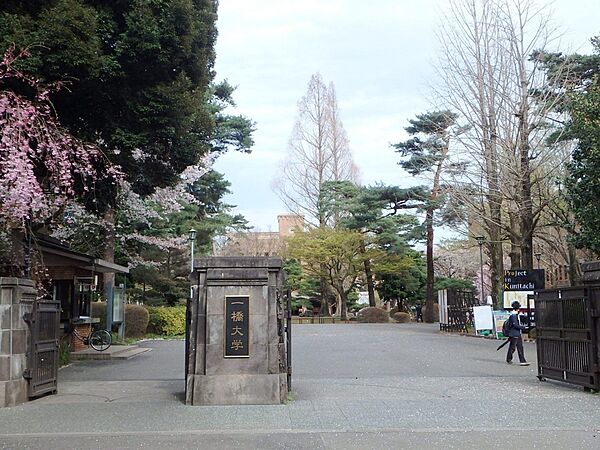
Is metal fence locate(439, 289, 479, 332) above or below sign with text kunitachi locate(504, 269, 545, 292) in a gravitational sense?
below

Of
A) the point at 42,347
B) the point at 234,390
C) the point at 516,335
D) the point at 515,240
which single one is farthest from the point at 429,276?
the point at 42,347

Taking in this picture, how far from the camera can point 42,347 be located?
1048 centimetres

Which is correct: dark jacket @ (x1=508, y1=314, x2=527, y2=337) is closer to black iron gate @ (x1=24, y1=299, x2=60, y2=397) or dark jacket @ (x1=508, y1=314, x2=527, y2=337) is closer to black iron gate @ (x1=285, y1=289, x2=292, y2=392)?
black iron gate @ (x1=285, y1=289, x2=292, y2=392)

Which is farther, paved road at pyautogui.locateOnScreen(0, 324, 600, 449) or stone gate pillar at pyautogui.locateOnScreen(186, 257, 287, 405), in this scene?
stone gate pillar at pyautogui.locateOnScreen(186, 257, 287, 405)

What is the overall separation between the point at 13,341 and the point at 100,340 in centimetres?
1028

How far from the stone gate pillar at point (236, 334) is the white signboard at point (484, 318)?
714 inches

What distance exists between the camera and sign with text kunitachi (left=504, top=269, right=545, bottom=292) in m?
23.5

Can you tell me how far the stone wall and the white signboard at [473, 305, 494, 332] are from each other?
20.3 meters

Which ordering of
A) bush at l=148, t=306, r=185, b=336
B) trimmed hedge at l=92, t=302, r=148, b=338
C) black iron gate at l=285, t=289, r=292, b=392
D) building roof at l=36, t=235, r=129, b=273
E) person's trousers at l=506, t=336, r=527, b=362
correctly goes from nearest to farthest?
black iron gate at l=285, t=289, r=292, b=392 → person's trousers at l=506, t=336, r=527, b=362 → building roof at l=36, t=235, r=129, b=273 → trimmed hedge at l=92, t=302, r=148, b=338 → bush at l=148, t=306, r=185, b=336

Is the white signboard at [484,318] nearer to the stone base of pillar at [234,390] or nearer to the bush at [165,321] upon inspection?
the bush at [165,321]

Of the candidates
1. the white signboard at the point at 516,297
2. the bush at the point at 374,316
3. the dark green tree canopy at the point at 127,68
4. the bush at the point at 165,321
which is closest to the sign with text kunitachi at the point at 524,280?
the white signboard at the point at 516,297

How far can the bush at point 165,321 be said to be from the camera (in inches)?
1125

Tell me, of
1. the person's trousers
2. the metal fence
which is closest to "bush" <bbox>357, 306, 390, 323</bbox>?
the metal fence

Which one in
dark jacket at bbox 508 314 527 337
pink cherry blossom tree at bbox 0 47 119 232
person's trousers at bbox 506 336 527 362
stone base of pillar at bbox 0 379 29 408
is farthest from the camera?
dark jacket at bbox 508 314 527 337
